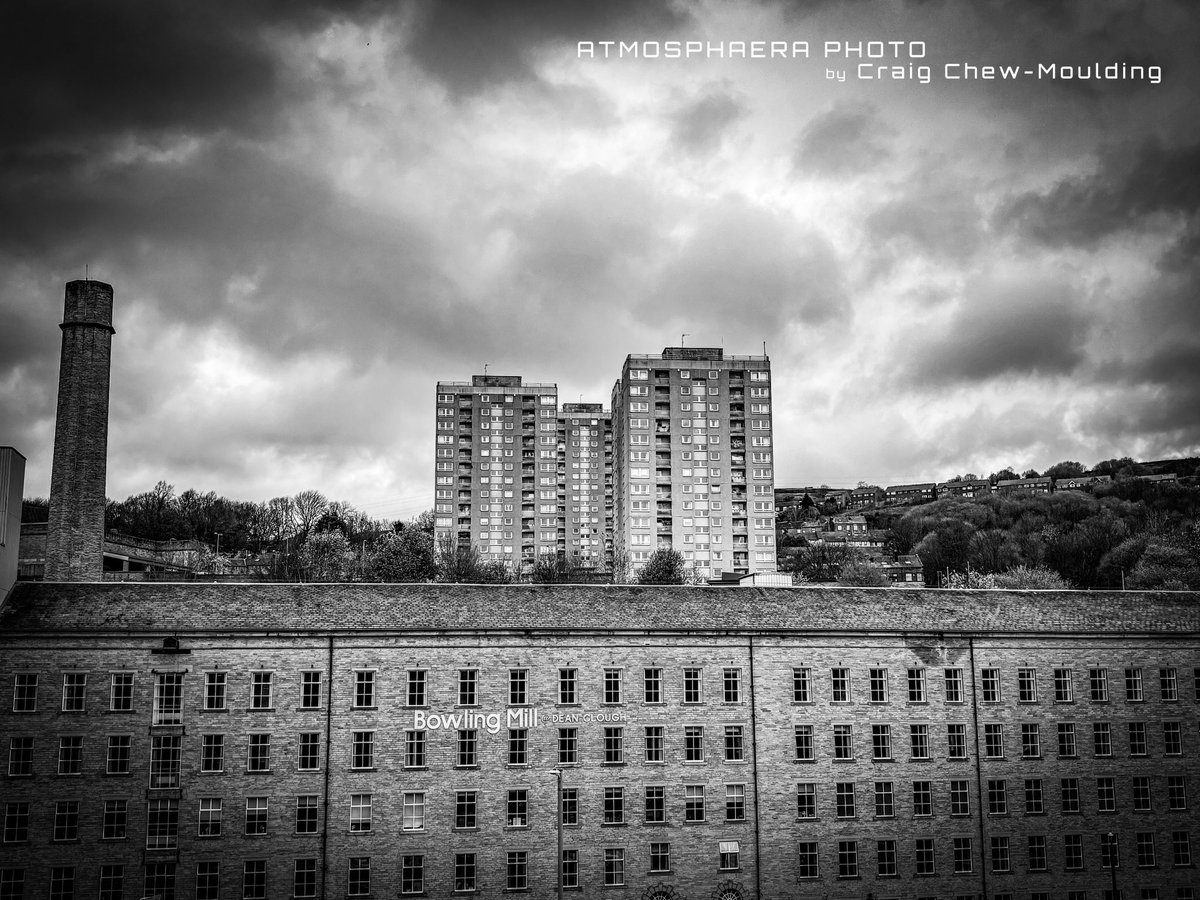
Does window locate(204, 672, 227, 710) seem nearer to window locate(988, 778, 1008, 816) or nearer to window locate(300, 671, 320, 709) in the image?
window locate(300, 671, 320, 709)

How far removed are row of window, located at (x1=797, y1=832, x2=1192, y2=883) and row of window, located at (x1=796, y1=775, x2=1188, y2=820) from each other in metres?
1.16

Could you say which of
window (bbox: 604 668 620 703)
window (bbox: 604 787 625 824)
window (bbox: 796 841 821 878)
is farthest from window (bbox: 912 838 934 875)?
window (bbox: 604 668 620 703)

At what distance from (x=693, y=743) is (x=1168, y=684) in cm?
2268

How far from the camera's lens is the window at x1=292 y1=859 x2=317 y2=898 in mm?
42062

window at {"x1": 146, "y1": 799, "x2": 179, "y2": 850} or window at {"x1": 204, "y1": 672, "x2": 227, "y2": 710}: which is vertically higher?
window at {"x1": 204, "y1": 672, "x2": 227, "y2": 710}

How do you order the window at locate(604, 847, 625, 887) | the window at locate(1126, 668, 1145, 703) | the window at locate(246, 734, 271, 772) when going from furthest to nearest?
the window at locate(1126, 668, 1145, 703), the window at locate(604, 847, 625, 887), the window at locate(246, 734, 271, 772)

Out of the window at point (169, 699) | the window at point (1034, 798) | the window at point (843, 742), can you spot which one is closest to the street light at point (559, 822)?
the window at point (843, 742)

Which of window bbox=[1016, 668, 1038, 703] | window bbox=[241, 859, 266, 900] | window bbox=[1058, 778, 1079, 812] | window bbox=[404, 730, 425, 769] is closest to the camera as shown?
window bbox=[241, 859, 266, 900]

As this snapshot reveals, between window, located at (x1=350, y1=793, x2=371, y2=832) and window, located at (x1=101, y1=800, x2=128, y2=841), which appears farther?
window, located at (x1=350, y1=793, x2=371, y2=832)

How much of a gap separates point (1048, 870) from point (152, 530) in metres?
113

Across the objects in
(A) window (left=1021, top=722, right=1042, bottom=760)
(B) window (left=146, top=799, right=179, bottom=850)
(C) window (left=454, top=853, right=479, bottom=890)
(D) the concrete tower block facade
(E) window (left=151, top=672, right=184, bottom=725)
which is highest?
(D) the concrete tower block facade

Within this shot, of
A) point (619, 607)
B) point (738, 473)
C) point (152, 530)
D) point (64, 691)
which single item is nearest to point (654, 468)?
point (738, 473)

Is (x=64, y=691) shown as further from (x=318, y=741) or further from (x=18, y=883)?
(x=318, y=741)

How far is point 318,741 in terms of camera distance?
43156mm
